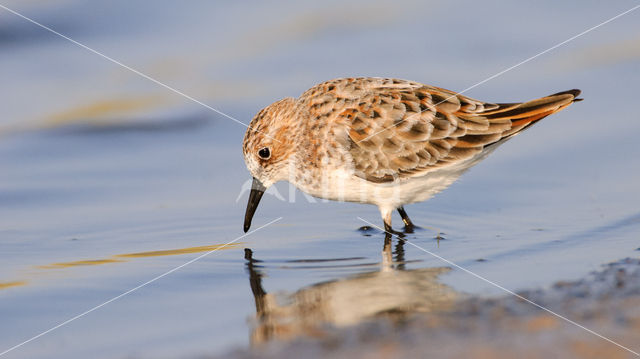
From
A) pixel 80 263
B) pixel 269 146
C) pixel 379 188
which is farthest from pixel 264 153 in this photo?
pixel 80 263

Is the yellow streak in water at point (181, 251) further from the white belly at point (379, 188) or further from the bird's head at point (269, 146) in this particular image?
the white belly at point (379, 188)

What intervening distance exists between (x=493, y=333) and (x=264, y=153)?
179 inches

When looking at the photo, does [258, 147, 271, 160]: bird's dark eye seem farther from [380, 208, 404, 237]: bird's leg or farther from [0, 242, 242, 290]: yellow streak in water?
[380, 208, 404, 237]: bird's leg

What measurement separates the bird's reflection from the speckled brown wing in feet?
5.52

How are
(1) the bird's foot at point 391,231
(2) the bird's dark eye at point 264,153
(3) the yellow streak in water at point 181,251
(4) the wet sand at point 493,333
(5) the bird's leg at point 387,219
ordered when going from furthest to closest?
(2) the bird's dark eye at point 264,153, (5) the bird's leg at point 387,219, (1) the bird's foot at point 391,231, (3) the yellow streak in water at point 181,251, (4) the wet sand at point 493,333

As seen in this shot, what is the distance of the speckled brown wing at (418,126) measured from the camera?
841 cm

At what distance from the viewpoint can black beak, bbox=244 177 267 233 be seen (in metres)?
8.56

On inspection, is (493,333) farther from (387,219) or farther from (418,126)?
(418,126)

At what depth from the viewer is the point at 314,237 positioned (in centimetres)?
810

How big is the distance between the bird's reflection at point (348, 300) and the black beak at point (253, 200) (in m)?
1.51

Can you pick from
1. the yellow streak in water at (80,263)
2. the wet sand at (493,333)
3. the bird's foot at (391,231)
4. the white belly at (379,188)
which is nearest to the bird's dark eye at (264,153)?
the white belly at (379,188)

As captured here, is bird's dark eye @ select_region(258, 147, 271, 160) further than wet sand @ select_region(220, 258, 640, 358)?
Yes

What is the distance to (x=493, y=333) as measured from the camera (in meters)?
4.66

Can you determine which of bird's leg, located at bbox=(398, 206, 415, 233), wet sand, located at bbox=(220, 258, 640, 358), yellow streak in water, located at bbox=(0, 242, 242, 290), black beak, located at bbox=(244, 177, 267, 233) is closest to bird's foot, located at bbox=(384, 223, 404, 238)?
bird's leg, located at bbox=(398, 206, 415, 233)
